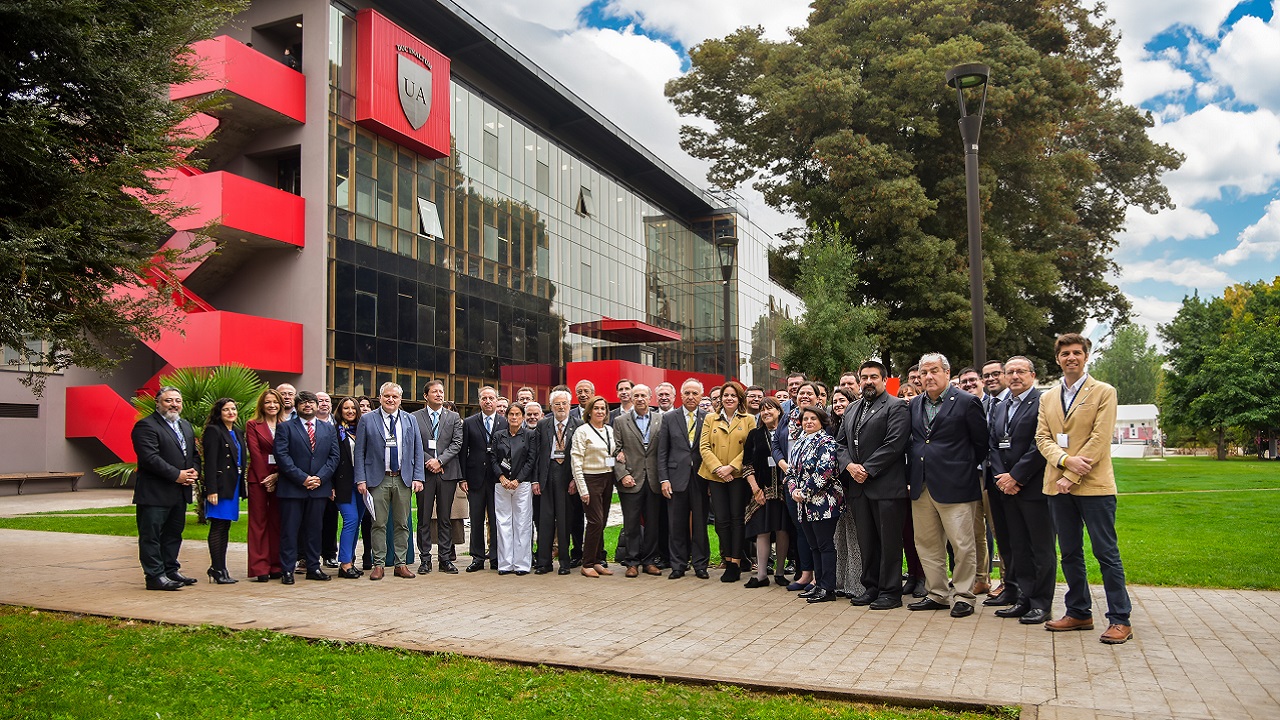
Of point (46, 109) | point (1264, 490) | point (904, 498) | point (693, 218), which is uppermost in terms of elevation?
point (693, 218)

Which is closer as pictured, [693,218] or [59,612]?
[59,612]

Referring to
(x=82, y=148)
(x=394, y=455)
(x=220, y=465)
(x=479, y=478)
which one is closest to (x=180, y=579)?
(x=220, y=465)

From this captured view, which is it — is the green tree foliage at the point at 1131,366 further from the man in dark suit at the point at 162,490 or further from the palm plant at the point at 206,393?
the man in dark suit at the point at 162,490

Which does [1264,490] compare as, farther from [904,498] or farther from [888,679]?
[888,679]

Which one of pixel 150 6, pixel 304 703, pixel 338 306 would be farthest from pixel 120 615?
pixel 338 306

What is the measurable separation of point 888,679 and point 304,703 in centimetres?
355

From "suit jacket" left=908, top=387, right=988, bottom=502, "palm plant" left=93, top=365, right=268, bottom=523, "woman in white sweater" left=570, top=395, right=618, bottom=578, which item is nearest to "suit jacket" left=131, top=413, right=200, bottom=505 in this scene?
"woman in white sweater" left=570, top=395, right=618, bottom=578

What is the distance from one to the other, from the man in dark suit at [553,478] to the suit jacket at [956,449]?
4503mm

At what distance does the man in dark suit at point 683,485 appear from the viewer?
409 inches

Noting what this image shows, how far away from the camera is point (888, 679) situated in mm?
5602

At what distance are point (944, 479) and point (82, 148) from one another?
8286mm

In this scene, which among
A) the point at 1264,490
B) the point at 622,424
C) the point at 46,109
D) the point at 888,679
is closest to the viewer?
the point at 888,679

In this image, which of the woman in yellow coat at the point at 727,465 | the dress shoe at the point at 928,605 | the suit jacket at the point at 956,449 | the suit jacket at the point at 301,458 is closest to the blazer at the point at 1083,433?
the suit jacket at the point at 956,449

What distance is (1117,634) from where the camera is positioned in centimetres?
655
